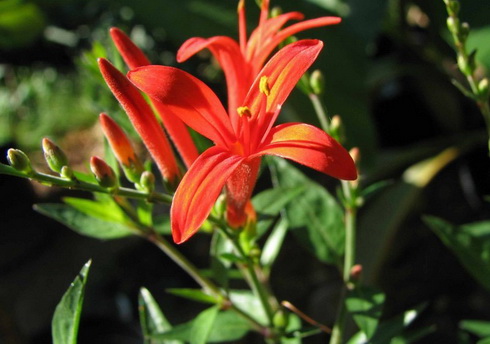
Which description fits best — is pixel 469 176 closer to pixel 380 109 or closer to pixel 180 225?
pixel 380 109

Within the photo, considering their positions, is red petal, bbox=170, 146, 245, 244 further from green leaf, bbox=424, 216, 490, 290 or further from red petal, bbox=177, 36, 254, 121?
green leaf, bbox=424, 216, 490, 290

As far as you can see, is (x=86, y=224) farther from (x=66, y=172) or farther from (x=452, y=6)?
(x=452, y=6)

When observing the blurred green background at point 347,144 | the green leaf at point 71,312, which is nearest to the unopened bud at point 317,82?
the green leaf at point 71,312

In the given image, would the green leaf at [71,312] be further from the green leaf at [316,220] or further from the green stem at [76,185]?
the green leaf at [316,220]

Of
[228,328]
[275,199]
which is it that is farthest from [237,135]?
[228,328]

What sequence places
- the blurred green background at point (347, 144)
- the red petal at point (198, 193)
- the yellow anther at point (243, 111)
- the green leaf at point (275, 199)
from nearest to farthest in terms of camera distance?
the red petal at point (198, 193) < the yellow anther at point (243, 111) < the green leaf at point (275, 199) < the blurred green background at point (347, 144)

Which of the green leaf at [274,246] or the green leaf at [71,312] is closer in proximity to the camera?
the green leaf at [71,312]

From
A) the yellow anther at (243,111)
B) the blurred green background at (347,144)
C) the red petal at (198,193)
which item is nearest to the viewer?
the red petal at (198,193)
